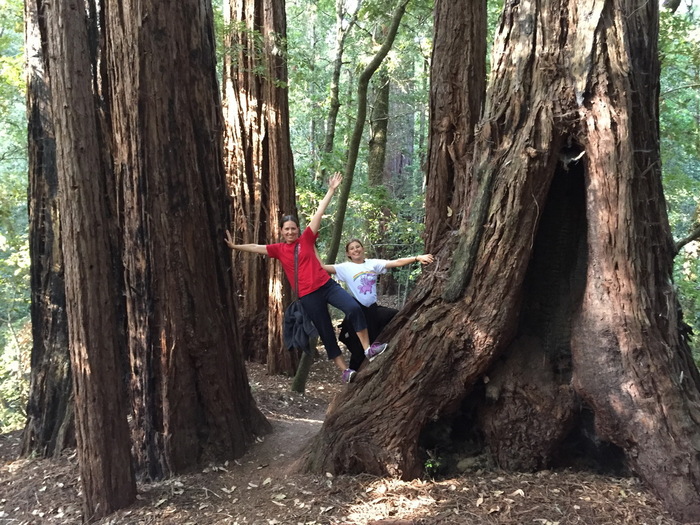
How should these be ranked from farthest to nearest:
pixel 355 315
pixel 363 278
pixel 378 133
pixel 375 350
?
pixel 378 133 < pixel 363 278 < pixel 355 315 < pixel 375 350

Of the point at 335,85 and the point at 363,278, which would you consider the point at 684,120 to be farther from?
the point at 363,278

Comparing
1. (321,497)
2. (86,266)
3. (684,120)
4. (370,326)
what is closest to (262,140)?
(370,326)

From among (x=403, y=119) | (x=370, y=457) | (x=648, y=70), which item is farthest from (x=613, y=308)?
(x=403, y=119)

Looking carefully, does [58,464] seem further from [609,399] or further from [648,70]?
[648,70]

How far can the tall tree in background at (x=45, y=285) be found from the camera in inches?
→ 217

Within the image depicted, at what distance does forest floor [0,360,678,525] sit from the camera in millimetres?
3713

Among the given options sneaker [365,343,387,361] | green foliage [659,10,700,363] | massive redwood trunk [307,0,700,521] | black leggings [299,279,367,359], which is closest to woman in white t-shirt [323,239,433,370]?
black leggings [299,279,367,359]

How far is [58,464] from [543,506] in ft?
15.1

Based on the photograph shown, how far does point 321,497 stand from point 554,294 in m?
2.58

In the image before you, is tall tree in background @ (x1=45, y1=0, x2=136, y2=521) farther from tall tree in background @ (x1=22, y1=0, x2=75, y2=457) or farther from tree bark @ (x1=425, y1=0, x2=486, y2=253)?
tree bark @ (x1=425, y1=0, x2=486, y2=253)

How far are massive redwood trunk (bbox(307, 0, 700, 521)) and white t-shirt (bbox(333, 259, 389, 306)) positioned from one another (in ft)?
2.17

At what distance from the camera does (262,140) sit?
9.17 metres

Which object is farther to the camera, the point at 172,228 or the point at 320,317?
the point at 320,317

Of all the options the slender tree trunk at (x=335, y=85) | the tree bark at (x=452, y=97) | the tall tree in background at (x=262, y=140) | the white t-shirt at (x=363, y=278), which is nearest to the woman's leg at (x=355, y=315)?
the white t-shirt at (x=363, y=278)
